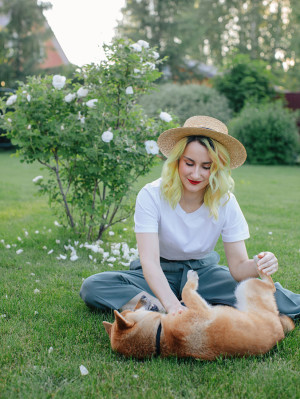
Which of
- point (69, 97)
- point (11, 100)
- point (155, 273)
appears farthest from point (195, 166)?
point (11, 100)

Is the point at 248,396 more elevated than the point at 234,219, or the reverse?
the point at 234,219

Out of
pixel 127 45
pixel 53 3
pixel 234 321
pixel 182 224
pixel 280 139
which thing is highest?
pixel 53 3

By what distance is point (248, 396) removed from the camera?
2.00m

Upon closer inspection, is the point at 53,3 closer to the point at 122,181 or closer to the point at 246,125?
the point at 246,125

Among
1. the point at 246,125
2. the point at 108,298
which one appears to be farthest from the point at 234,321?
the point at 246,125

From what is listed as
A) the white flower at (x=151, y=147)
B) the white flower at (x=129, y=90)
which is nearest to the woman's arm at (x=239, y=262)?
the white flower at (x=151, y=147)

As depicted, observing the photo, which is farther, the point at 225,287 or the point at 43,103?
the point at 43,103

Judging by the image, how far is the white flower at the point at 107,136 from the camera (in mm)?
4027

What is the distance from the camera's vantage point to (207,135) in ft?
8.75

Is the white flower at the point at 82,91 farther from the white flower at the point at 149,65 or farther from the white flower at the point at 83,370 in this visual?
the white flower at the point at 83,370

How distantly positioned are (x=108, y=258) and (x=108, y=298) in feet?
4.32

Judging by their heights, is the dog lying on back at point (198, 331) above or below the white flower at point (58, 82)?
below

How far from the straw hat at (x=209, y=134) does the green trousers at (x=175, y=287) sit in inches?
31.6

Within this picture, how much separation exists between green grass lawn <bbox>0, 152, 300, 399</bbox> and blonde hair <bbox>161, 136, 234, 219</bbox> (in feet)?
3.10
